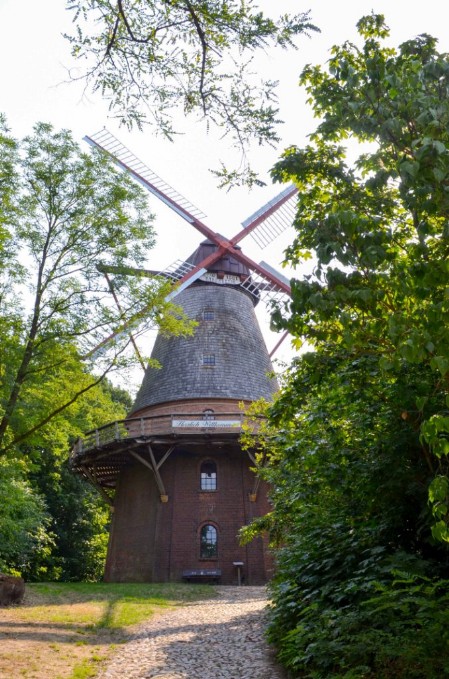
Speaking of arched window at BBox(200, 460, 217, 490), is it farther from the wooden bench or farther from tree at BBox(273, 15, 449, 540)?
tree at BBox(273, 15, 449, 540)

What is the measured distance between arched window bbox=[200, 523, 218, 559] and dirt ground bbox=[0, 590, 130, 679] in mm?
7650

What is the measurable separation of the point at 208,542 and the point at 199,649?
11041 millimetres

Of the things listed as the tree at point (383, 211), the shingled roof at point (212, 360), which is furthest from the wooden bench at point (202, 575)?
the tree at point (383, 211)

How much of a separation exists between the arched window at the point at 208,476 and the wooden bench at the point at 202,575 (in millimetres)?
2669

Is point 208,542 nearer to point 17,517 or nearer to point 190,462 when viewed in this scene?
point 190,462

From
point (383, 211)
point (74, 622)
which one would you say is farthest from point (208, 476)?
point (383, 211)

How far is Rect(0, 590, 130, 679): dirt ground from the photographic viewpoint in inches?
263

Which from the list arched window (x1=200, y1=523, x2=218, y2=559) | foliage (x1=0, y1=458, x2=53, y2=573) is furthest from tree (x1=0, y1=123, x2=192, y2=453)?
arched window (x1=200, y1=523, x2=218, y2=559)

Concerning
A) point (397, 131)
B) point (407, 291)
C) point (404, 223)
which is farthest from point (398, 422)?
point (397, 131)

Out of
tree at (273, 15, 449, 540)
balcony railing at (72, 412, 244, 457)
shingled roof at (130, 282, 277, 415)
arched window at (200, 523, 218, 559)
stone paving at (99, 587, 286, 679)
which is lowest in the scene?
stone paving at (99, 587, 286, 679)

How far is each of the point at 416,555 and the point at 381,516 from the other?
2.54ft

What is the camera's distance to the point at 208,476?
20.1 metres

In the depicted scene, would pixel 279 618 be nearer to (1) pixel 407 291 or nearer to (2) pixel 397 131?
(1) pixel 407 291

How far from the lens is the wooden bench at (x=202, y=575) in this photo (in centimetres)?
1811
